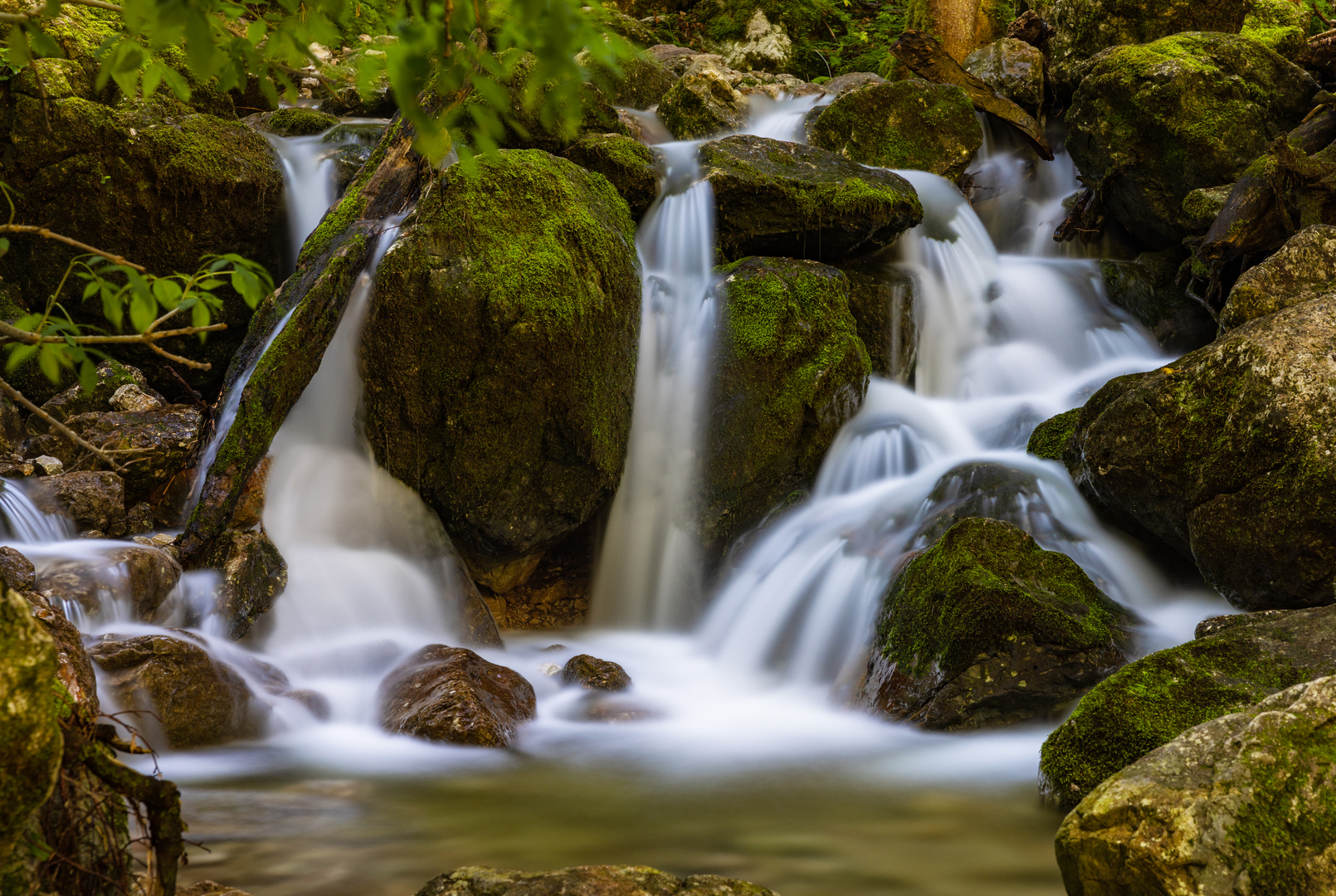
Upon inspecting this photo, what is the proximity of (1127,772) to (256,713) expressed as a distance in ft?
13.6

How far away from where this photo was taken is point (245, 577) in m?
5.72

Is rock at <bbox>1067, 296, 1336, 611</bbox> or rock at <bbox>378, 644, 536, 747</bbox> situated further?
rock at <bbox>1067, 296, 1336, 611</bbox>

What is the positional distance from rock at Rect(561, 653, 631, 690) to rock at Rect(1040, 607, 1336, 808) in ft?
9.06

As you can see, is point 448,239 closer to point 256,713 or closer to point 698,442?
point 698,442

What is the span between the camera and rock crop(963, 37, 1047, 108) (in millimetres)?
12625

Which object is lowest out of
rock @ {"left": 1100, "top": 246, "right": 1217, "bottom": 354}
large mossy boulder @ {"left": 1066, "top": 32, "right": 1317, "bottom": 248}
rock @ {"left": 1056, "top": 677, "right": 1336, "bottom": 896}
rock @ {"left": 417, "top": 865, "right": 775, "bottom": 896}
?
rock @ {"left": 417, "top": 865, "right": 775, "bottom": 896}

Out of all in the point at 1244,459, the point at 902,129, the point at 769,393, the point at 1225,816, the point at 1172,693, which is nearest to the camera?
the point at 1225,816

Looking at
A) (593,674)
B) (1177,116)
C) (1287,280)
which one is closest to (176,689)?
(593,674)

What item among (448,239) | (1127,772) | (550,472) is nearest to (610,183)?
(448,239)

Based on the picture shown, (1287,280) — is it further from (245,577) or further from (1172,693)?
(245,577)

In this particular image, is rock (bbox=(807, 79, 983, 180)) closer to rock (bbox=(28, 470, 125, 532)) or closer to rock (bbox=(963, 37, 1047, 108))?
rock (bbox=(963, 37, 1047, 108))

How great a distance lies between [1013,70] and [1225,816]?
12.5 metres

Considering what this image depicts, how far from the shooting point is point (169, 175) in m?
8.60

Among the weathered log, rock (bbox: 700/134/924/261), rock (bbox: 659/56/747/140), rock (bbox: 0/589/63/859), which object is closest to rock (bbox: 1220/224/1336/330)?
rock (bbox: 700/134/924/261)
